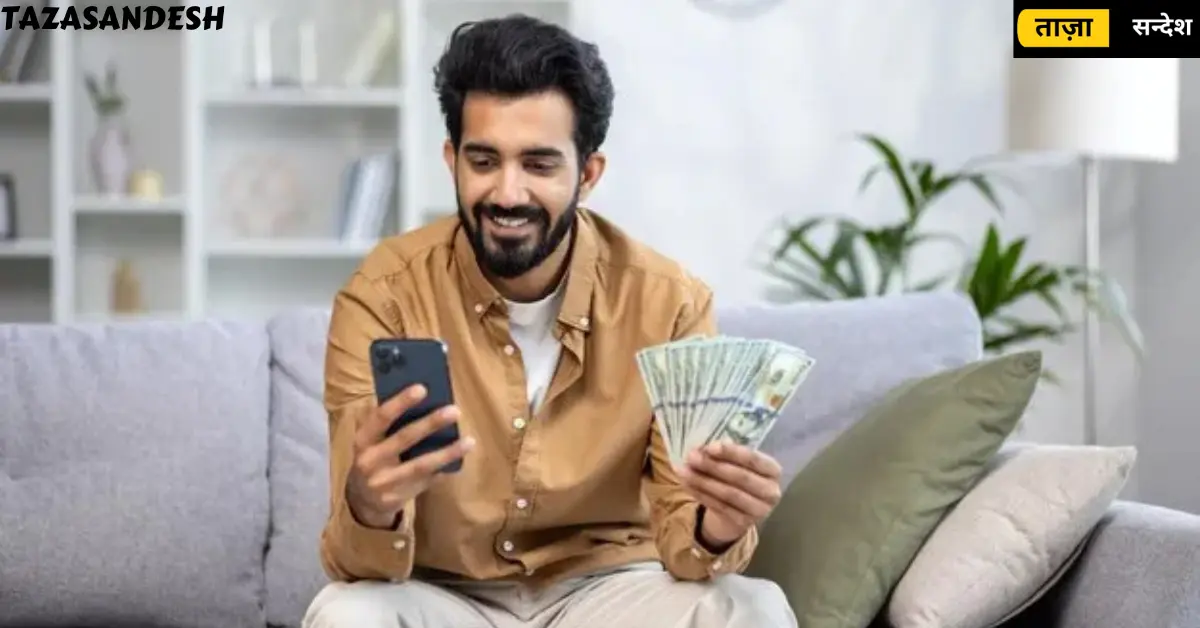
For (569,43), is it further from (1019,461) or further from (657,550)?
(1019,461)

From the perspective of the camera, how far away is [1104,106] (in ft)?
11.9

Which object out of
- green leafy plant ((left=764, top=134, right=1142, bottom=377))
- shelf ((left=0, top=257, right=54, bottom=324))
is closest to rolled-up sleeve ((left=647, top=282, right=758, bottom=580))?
green leafy plant ((left=764, top=134, right=1142, bottom=377))

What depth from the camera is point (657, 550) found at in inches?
78.7

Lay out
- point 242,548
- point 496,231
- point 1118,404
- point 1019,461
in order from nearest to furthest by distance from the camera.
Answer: point 496,231 < point 1019,461 < point 242,548 < point 1118,404

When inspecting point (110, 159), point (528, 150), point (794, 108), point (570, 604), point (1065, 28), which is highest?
point (1065, 28)

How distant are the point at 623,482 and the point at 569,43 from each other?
54 cm

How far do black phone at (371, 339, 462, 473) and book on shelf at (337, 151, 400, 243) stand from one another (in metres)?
2.88

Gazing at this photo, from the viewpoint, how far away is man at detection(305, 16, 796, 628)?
187 centimetres

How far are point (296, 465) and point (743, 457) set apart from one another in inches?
40.0

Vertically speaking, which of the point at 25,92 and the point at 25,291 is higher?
the point at 25,92

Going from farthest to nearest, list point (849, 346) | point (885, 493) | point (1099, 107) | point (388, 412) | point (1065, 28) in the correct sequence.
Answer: point (1065, 28) < point (1099, 107) < point (849, 346) < point (885, 493) < point (388, 412)

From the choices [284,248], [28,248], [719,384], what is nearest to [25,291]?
[28,248]

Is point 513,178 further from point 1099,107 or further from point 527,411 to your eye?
point 1099,107

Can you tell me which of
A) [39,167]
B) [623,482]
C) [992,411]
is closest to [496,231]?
[623,482]
